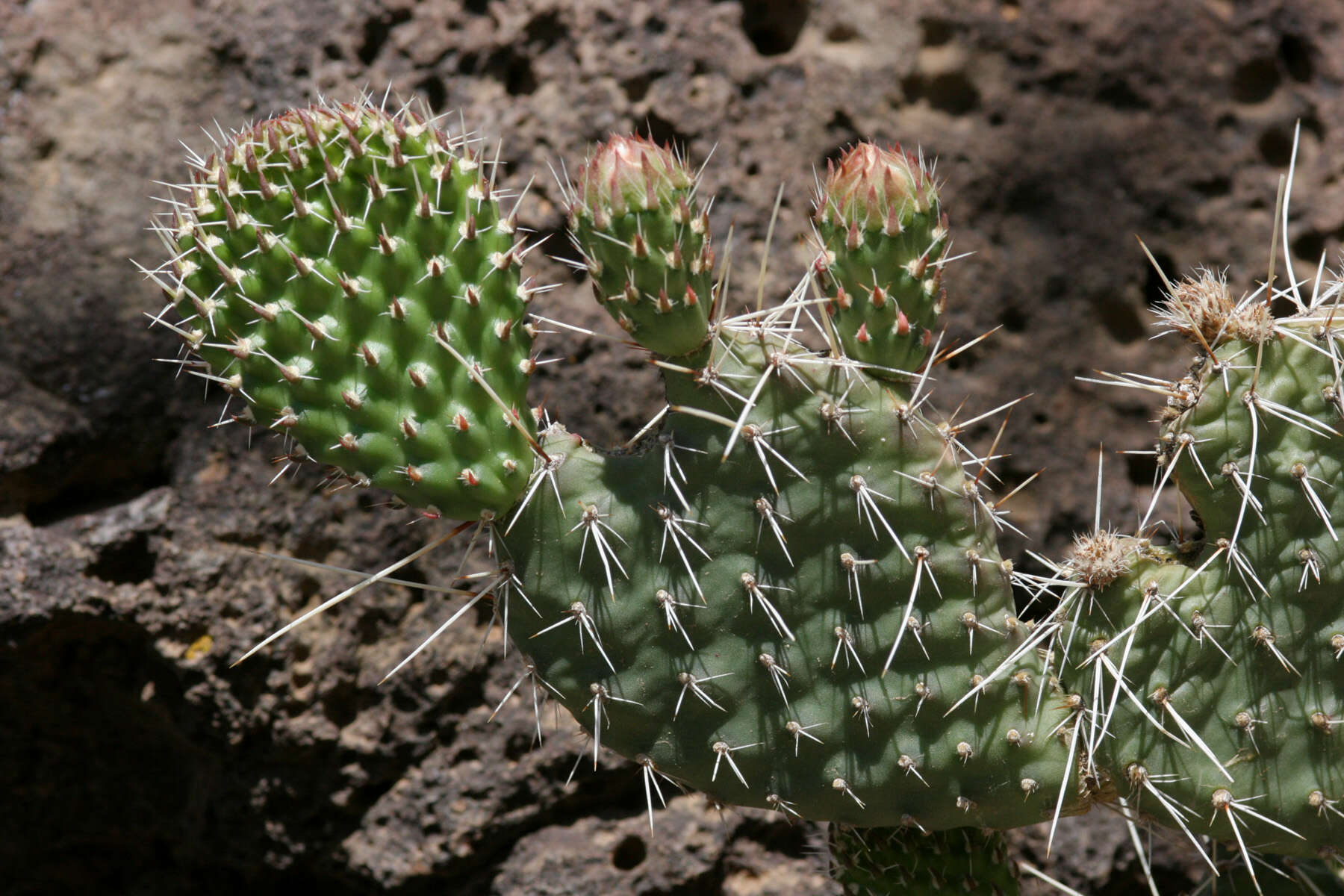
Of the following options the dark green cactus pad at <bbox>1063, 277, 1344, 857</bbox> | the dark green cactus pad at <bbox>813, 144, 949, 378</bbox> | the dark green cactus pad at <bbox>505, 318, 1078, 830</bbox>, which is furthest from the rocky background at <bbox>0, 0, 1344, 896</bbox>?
the dark green cactus pad at <bbox>813, 144, 949, 378</bbox>

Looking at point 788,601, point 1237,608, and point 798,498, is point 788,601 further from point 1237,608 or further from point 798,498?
point 1237,608

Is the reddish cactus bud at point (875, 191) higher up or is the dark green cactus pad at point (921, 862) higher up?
the reddish cactus bud at point (875, 191)

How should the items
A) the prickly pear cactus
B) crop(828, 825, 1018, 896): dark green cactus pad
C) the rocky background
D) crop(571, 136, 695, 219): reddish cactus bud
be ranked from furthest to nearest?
1. the rocky background
2. crop(828, 825, 1018, 896): dark green cactus pad
3. the prickly pear cactus
4. crop(571, 136, 695, 219): reddish cactus bud

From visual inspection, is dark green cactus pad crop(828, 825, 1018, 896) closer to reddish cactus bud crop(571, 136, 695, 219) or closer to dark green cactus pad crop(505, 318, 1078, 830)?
dark green cactus pad crop(505, 318, 1078, 830)

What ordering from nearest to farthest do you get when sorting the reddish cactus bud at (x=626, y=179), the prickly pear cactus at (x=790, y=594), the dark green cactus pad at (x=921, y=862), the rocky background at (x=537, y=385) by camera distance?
the reddish cactus bud at (x=626, y=179)
the prickly pear cactus at (x=790, y=594)
the dark green cactus pad at (x=921, y=862)
the rocky background at (x=537, y=385)

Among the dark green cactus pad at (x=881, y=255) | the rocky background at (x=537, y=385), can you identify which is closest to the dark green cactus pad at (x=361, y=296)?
the dark green cactus pad at (x=881, y=255)

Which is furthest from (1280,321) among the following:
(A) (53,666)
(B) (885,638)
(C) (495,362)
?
Result: (A) (53,666)

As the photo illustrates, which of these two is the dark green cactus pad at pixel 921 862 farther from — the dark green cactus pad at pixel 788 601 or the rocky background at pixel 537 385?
the rocky background at pixel 537 385
